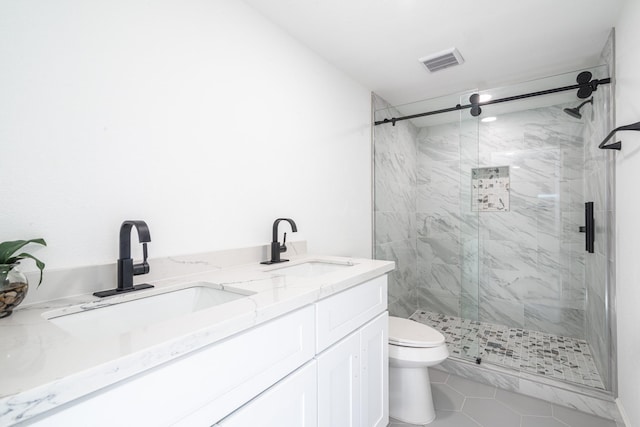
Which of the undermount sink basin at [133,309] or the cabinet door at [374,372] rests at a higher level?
the undermount sink basin at [133,309]

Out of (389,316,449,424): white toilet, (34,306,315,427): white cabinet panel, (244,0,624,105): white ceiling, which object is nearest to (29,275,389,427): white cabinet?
(34,306,315,427): white cabinet panel

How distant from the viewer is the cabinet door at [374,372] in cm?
133

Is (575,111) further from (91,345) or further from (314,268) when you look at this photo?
(91,345)

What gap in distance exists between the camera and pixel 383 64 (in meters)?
2.25

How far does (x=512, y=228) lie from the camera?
301 cm

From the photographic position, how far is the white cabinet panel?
52 cm

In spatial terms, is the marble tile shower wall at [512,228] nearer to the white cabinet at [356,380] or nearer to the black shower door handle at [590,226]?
the black shower door handle at [590,226]

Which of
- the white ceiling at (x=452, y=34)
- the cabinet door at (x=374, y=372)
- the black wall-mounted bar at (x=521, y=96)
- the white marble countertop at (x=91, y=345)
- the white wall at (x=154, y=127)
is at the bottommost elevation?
the cabinet door at (x=374, y=372)

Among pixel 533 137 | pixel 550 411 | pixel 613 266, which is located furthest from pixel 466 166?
pixel 550 411

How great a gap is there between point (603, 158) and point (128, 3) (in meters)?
2.73

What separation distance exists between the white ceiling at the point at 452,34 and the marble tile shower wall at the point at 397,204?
0.59 m

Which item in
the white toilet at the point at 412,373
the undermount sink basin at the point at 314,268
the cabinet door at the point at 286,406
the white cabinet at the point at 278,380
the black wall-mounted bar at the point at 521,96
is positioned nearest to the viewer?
the white cabinet at the point at 278,380

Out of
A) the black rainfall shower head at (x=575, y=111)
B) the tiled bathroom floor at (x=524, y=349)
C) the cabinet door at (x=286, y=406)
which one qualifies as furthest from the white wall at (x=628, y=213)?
the cabinet door at (x=286, y=406)

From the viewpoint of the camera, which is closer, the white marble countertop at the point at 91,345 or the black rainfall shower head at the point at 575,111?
the white marble countertop at the point at 91,345
